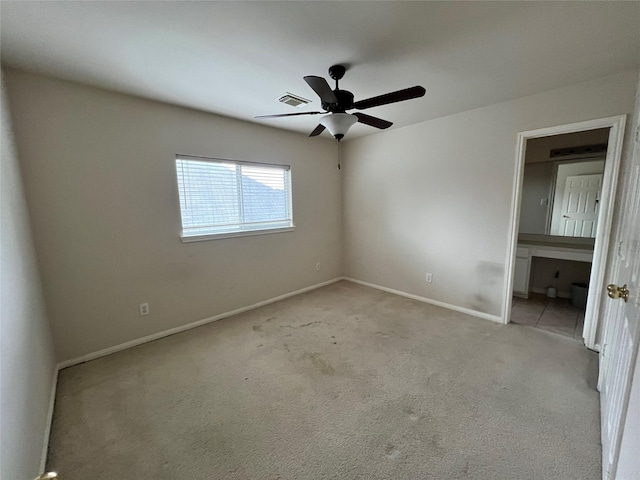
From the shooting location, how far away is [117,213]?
7.94 ft

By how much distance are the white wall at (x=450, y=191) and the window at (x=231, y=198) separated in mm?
1284

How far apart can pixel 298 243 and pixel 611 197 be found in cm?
332

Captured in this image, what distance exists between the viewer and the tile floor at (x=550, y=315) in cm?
278

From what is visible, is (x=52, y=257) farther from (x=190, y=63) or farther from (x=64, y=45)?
(x=190, y=63)

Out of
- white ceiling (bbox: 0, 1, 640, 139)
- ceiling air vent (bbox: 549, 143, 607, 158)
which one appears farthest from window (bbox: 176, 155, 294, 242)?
ceiling air vent (bbox: 549, 143, 607, 158)

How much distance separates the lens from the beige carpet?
4.54ft

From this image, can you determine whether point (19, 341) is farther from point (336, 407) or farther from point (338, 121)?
point (338, 121)

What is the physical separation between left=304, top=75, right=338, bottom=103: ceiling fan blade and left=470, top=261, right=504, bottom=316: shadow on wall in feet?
8.32

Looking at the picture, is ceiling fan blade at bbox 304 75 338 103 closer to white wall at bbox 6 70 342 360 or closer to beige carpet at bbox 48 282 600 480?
white wall at bbox 6 70 342 360

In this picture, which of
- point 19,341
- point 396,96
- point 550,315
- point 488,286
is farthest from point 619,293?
point 19,341

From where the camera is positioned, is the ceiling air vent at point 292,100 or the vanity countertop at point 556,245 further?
the vanity countertop at point 556,245

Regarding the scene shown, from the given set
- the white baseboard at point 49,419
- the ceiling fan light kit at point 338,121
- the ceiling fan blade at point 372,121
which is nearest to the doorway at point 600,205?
the ceiling fan blade at point 372,121

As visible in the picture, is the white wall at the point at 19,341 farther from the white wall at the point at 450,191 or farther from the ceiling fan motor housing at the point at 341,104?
the white wall at the point at 450,191

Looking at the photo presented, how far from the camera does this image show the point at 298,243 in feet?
12.9
